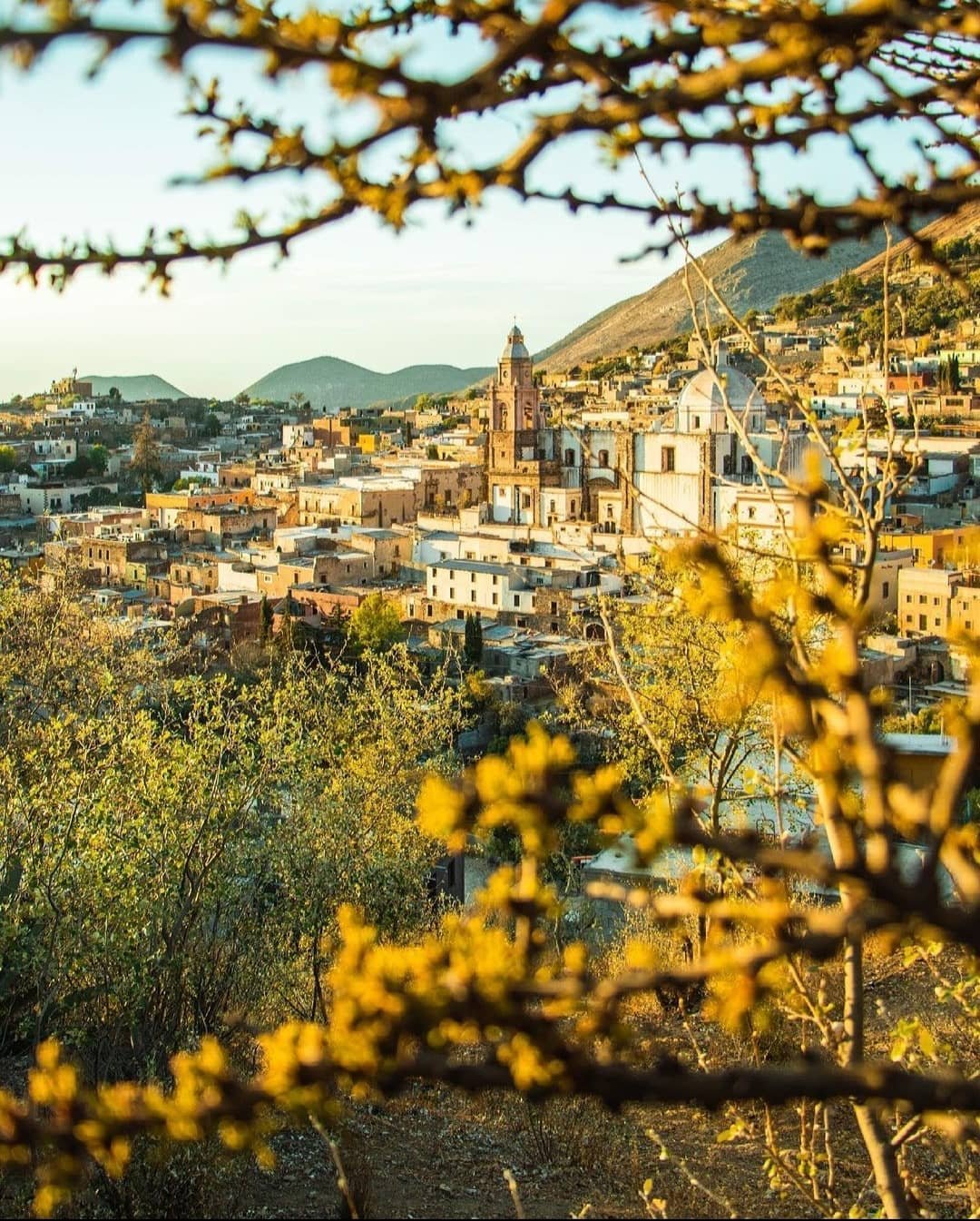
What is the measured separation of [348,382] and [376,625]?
5932 inches

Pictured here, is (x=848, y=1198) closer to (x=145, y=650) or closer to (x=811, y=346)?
(x=145, y=650)

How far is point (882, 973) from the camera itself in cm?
800

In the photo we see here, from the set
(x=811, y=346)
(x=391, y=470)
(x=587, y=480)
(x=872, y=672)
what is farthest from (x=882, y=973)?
(x=811, y=346)

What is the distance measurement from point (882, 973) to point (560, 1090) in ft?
22.1

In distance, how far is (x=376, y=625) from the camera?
86.1 ft

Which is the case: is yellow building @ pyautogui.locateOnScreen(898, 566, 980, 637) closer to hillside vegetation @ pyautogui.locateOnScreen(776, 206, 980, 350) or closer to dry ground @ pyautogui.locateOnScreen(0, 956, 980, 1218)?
dry ground @ pyautogui.locateOnScreen(0, 956, 980, 1218)

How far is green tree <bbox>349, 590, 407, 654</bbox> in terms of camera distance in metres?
25.5

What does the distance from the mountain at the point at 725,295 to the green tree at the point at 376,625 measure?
186 ft

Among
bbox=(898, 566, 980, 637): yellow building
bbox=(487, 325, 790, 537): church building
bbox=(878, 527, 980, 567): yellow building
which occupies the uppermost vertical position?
bbox=(487, 325, 790, 537): church building

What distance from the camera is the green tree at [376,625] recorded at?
83.8ft

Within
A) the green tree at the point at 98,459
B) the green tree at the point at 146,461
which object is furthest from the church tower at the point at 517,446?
the green tree at the point at 98,459

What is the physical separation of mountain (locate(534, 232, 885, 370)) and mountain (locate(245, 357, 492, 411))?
5197cm

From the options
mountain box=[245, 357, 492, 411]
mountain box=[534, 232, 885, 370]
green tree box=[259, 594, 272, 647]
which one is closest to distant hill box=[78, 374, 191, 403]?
mountain box=[245, 357, 492, 411]

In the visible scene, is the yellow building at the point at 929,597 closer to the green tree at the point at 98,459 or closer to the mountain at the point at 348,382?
the green tree at the point at 98,459
